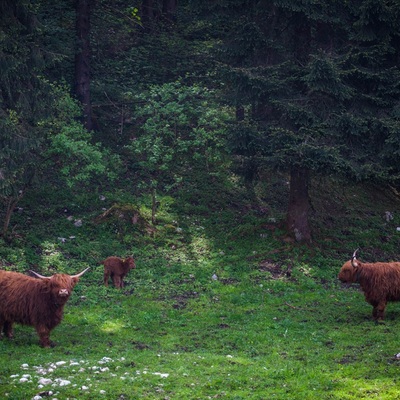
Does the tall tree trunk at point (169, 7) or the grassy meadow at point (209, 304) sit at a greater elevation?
the tall tree trunk at point (169, 7)

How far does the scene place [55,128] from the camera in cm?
2186

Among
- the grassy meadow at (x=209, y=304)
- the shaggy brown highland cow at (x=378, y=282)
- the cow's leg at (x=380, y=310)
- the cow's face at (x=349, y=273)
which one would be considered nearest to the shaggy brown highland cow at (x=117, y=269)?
the grassy meadow at (x=209, y=304)

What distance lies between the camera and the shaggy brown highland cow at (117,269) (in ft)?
55.7

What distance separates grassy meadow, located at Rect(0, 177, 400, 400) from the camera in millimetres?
10633

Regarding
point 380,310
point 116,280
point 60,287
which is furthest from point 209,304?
point 60,287

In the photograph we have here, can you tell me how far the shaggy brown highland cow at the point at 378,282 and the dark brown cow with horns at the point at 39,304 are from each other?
6.40 m

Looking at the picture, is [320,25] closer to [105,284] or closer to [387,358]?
[105,284]

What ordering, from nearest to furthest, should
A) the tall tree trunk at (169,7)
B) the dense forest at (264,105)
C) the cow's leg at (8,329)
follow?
the cow's leg at (8,329), the dense forest at (264,105), the tall tree trunk at (169,7)

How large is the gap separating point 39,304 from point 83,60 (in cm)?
1459

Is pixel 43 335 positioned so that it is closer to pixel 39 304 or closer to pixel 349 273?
pixel 39 304

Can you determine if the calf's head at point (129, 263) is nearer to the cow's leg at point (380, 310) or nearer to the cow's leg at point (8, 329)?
the cow's leg at point (8, 329)

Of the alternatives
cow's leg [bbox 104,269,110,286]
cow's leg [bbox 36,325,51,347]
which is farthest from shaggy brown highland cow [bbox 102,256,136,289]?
cow's leg [bbox 36,325,51,347]

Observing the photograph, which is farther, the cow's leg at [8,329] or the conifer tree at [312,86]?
the conifer tree at [312,86]

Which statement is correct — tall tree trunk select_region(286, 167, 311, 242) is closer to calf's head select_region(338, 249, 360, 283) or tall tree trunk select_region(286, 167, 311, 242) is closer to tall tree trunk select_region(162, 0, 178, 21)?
calf's head select_region(338, 249, 360, 283)
